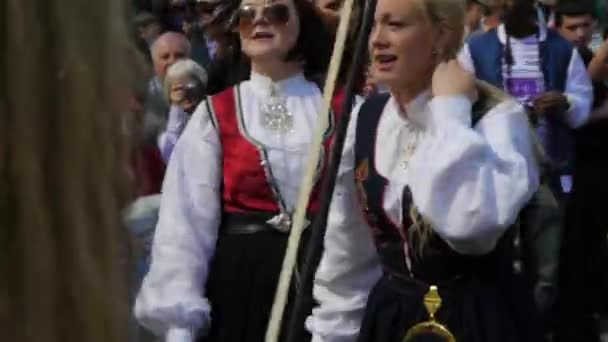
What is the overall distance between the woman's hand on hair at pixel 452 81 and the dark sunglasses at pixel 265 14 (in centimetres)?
95

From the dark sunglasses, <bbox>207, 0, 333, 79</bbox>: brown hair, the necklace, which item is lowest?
the necklace

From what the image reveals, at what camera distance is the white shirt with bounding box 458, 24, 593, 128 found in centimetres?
589

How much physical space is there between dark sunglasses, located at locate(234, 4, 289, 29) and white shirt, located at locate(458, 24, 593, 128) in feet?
6.11

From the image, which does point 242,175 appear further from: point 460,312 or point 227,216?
point 460,312

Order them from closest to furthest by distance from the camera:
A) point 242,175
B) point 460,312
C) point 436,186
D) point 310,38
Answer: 1. point 436,186
2. point 460,312
3. point 242,175
4. point 310,38

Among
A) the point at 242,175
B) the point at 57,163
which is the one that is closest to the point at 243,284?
the point at 242,175

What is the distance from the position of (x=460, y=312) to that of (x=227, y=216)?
3.19 feet

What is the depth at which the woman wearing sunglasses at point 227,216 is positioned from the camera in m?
3.80

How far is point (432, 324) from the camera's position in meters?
3.12

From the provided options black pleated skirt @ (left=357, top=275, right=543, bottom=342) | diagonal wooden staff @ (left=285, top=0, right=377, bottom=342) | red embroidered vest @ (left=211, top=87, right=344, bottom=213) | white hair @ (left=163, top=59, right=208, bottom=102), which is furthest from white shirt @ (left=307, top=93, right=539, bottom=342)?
white hair @ (left=163, top=59, right=208, bottom=102)

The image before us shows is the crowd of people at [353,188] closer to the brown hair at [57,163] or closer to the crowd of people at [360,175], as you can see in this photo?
the crowd of people at [360,175]

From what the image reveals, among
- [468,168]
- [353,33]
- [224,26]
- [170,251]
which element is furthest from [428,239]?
[224,26]

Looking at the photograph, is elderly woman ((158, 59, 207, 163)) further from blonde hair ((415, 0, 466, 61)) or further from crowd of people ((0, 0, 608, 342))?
blonde hair ((415, 0, 466, 61))

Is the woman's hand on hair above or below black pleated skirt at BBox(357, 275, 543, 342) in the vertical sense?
above
